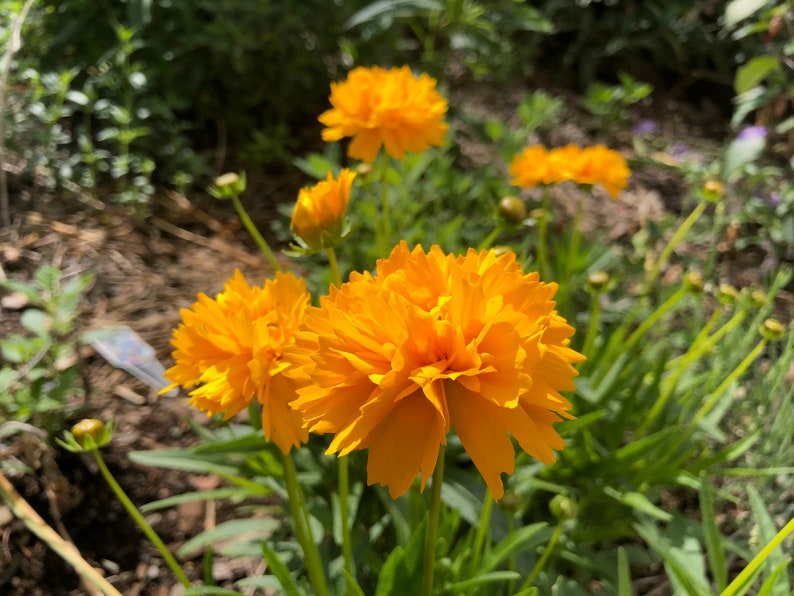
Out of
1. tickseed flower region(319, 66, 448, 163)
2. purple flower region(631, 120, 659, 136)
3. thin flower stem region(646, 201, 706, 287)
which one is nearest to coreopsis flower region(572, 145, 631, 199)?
thin flower stem region(646, 201, 706, 287)

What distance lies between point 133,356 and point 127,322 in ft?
0.69

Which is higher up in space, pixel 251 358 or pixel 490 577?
pixel 251 358

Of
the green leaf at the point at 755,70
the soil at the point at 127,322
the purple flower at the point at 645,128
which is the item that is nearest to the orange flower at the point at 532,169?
the green leaf at the point at 755,70

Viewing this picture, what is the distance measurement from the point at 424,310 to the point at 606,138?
2.01 m

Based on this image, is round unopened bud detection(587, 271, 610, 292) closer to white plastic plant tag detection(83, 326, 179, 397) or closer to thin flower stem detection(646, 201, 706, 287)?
thin flower stem detection(646, 201, 706, 287)

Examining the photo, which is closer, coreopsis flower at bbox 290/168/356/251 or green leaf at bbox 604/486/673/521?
coreopsis flower at bbox 290/168/356/251

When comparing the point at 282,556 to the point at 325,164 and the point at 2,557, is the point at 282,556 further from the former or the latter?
the point at 325,164

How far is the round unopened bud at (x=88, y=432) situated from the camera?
0.63 m

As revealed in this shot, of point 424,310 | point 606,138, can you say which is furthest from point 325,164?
point 606,138

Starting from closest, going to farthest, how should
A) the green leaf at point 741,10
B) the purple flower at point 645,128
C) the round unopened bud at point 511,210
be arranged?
the round unopened bud at point 511,210 → the green leaf at point 741,10 → the purple flower at point 645,128

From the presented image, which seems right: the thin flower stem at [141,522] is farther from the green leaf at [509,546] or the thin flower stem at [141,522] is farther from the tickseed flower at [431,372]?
the green leaf at [509,546]

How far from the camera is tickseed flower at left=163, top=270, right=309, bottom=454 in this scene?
0.60m

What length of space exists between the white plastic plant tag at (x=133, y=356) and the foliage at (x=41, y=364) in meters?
0.10

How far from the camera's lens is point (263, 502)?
43.7 inches
